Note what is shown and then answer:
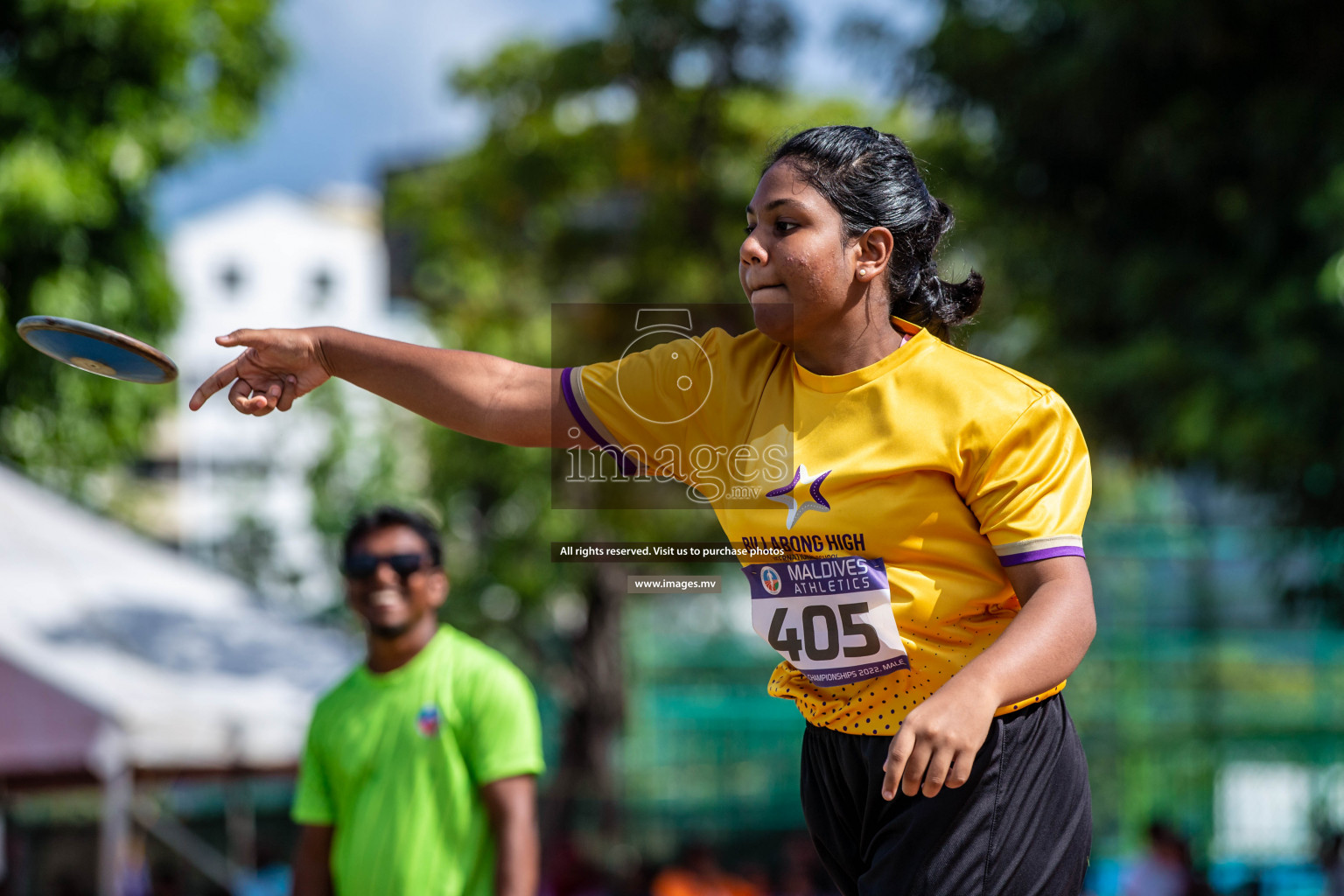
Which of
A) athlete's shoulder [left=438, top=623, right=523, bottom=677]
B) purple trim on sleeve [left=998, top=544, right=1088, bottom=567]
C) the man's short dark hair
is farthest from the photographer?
the man's short dark hair

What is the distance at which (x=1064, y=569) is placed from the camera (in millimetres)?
1822

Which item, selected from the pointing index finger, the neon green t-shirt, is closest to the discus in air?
the pointing index finger

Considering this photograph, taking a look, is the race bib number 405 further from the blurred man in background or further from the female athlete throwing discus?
the blurred man in background

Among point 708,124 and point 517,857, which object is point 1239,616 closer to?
point 708,124

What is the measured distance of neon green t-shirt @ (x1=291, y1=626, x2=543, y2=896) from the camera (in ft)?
11.5

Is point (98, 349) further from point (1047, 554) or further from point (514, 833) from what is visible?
point (514, 833)

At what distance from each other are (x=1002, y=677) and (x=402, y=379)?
1.00 metres

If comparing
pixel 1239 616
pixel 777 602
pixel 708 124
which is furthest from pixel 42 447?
pixel 1239 616

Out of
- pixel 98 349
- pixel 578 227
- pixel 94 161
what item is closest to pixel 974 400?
pixel 98 349

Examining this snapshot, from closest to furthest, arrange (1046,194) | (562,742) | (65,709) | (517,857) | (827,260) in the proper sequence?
(827,260) < (517,857) < (65,709) < (1046,194) < (562,742)

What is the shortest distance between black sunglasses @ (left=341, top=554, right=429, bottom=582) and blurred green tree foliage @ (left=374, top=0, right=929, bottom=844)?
6269 mm

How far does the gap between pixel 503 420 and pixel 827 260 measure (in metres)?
0.56

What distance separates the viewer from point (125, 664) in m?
7.21

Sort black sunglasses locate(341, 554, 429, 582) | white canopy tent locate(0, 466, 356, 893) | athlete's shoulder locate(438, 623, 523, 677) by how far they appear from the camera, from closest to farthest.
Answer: athlete's shoulder locate(438, 623, 523, 677), black sunglasses locate(341, 554, 429, 582), white canopy tent locate(0, 466, 356, 893)
